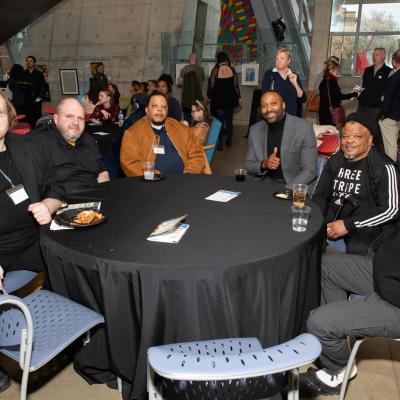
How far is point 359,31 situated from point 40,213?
34.8ft

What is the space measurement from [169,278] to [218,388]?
17.3 inches

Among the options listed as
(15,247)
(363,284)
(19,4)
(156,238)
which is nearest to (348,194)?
(363,284)

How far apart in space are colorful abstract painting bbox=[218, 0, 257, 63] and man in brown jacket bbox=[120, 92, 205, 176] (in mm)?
7836

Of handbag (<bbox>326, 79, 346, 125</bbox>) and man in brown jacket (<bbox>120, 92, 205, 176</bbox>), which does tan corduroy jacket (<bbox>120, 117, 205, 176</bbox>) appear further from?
handbag (<bbox>326, 79, 346, 125</bbox>)

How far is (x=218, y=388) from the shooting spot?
1210 millimetres

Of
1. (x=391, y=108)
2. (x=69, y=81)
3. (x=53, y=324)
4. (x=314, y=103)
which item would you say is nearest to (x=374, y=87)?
(x=391, y=108)

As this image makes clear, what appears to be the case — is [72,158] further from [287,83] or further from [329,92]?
[329,92]

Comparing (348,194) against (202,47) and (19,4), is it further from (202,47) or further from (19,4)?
(19,4)

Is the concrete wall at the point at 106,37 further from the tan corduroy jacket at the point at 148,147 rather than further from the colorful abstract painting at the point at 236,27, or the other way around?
the tan corduroy jacket at the point at 148,147

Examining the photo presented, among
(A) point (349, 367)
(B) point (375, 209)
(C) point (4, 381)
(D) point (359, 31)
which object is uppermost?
(D) point (359, 31)

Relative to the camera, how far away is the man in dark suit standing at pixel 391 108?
5.26m

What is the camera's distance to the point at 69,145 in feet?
9.36

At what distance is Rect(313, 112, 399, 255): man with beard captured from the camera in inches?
92.6

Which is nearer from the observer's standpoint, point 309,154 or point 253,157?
point 309,154
